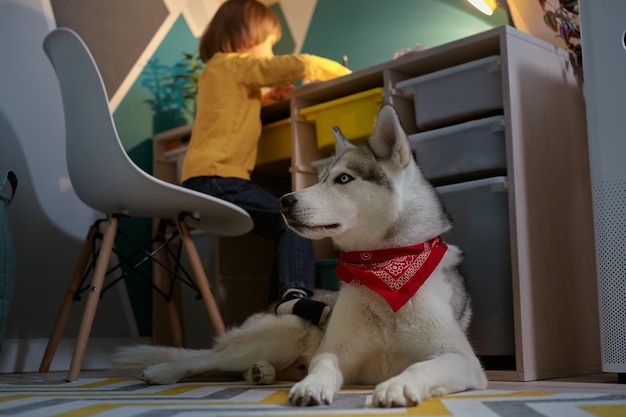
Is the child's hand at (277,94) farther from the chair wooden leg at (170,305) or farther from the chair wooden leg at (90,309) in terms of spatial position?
the chair wooden leg at (90,309)

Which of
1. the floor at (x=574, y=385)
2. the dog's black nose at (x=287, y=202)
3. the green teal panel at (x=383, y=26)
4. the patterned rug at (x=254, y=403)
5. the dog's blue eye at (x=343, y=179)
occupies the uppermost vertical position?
the green teal panel at (x=383, y=26)

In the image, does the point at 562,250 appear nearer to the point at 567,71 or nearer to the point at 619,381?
the point at 619,381

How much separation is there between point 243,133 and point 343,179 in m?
1.09

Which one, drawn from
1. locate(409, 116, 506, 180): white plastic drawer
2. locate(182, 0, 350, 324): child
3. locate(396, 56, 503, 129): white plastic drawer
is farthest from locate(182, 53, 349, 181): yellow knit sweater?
locate(409, 116, 506, 180): white plastic drawer

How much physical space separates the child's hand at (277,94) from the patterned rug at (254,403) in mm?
1460

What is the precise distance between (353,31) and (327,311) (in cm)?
222

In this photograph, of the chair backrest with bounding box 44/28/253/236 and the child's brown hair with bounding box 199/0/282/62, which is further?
the child's brown hair with bounding box 199/0/282/62

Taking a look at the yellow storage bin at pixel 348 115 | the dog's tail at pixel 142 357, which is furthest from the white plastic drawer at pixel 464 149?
the dog's tail at pixel 142 357

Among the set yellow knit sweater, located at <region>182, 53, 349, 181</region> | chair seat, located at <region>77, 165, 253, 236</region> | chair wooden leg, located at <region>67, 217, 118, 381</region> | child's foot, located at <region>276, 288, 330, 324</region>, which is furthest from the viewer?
yellow knit sweater, located at <region>182, 53, 349, 181</region>

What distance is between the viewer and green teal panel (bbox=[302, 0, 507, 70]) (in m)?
3.55

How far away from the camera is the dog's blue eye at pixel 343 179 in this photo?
72.7 inches

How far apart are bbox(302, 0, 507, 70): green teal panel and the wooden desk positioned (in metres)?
1.12

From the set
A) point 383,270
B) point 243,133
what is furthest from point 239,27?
point 383,270

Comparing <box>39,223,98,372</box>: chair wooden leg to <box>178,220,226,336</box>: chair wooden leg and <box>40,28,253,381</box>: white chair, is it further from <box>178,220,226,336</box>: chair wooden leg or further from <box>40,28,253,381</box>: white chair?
<box>178,220,226,336</box>: chair wooden leg
